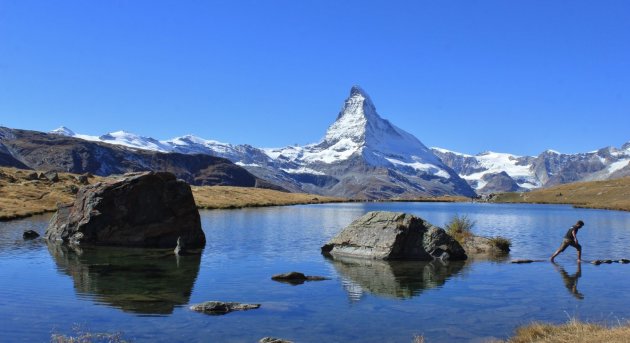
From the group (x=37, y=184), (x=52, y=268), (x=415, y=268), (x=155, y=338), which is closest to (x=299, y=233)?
(x=415, y=268)

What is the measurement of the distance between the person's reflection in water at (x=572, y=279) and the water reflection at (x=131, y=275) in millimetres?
21748

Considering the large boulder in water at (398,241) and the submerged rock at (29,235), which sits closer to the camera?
the large boulder in water at (398,241)

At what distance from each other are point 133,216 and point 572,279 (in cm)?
3874

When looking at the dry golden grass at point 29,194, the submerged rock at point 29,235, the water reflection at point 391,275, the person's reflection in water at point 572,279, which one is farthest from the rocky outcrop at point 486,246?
the dry golden grass at point 29,194

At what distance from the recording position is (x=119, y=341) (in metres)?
20.5

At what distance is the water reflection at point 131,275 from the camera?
92.1 feet

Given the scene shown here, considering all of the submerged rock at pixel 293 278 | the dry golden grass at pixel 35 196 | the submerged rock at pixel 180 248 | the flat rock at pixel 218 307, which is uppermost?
the dry golden grass at pixel 35 196

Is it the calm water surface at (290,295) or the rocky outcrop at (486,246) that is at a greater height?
the rocky outcrop at (486,246)

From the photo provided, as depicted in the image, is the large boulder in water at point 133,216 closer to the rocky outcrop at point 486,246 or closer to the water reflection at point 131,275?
the water reflection at point 131,275

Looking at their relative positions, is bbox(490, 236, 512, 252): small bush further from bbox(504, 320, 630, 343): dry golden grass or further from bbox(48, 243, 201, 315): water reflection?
bbox(504, 320, 630, 343): dry golden grass

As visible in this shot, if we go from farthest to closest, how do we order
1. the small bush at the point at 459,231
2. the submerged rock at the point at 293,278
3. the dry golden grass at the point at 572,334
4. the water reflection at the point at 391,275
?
the small bush at the point at 459,231 → the submerged rock at the point at 293,278 → the water reflection at the point at 391,275 → the dry golden grass at the point at 572,334

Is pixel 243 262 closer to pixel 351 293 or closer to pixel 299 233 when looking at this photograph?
pixel 351 293

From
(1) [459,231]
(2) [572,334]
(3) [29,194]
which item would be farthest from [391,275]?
(3) [29,194]

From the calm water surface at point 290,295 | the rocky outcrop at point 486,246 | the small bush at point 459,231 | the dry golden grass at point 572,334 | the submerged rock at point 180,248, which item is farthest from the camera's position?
the small bush at point 459,231
